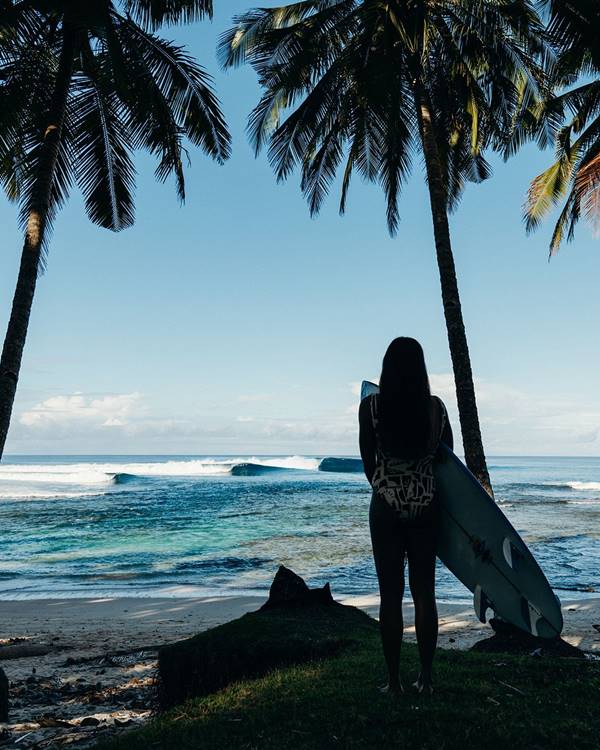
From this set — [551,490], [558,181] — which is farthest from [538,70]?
[551,490]

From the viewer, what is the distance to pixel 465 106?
1008 centimetres

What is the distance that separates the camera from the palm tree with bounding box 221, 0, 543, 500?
28.3 ft

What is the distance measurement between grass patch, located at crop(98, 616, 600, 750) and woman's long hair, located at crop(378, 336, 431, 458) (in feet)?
4.24

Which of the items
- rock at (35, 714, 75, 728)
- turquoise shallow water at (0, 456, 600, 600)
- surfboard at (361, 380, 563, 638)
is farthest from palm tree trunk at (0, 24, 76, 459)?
turquoise shallow water at (0, 456, 600, 600)

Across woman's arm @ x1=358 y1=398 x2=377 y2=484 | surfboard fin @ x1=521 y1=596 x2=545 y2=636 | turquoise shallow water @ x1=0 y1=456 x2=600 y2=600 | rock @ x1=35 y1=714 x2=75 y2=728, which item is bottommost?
turquoise shallow water @ x1=0 y1=456 x2=600 y2=600

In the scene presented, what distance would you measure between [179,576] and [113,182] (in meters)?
7.86

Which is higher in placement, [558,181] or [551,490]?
[558,181]

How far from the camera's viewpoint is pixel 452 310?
26.8 feet

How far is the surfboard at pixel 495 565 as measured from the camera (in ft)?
13.2

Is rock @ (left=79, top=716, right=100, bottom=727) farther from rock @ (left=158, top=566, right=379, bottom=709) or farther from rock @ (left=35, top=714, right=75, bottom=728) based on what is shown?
rock @ (left=158, top=566, right=379, bottom=709)

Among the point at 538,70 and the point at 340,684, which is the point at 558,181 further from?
the point at 340,684

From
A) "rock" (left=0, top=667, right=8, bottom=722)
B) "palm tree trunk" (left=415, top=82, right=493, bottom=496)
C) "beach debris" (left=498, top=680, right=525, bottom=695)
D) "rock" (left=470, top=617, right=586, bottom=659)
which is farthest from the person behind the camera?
"palm tree trunk" (left=415, top=82, right=493, bottom=496)

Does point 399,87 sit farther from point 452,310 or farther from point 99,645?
point 99,645

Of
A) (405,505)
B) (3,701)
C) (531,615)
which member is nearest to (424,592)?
(405,505)
